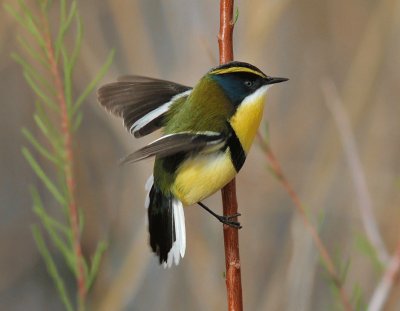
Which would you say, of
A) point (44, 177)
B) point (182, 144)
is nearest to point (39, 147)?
point (44, 177)

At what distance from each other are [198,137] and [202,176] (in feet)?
0.42

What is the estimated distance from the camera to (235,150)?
2.14m

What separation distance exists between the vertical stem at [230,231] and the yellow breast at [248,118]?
0.14 m

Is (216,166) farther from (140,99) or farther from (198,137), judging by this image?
(140,99)

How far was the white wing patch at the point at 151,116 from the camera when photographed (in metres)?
2.44

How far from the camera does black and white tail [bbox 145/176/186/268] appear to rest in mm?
2223

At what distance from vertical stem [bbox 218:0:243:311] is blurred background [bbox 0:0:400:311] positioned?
137 centimetres

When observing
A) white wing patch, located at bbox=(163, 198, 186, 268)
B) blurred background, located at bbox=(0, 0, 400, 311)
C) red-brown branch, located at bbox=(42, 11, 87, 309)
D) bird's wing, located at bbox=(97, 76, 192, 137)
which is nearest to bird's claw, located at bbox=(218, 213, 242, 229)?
white wing patch, located at bbox=(163, 198, 186, 268)

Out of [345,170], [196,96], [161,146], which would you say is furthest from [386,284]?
[345,170]

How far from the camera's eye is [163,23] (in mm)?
4316

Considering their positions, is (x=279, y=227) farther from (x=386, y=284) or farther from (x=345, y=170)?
(x=386, y=284)

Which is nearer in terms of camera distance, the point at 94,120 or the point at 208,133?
the point at 208,133

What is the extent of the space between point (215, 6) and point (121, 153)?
0.99 meters

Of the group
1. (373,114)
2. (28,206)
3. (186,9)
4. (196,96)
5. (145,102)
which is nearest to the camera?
(196,96)
